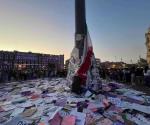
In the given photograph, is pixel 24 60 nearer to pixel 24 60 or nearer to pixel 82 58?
pixel 24 60

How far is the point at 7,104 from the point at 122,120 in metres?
5.56

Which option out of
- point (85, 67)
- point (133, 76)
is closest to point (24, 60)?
point (133, 76)

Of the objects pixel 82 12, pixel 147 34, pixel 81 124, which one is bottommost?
pixel 81 124

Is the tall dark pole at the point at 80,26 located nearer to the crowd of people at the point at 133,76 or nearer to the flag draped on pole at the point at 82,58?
the flag draped on pole at the point at 82,58

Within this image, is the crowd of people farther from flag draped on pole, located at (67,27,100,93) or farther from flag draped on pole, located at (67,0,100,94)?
flag draped on pole, located at (67,0,100,94)

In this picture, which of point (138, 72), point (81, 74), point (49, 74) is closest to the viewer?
point (81, 74)

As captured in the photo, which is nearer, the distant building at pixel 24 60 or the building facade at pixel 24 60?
the building facade at pixel 24 60

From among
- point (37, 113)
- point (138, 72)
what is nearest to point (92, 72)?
point (37, 113)

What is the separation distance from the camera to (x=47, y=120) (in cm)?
962

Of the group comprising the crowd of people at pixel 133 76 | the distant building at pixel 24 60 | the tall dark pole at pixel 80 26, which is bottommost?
the crowd of people at pixel 133 76

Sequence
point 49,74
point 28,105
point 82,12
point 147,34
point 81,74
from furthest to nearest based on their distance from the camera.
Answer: point 147,34
point 49,74
point 82,12
point 81,74
point 28,105

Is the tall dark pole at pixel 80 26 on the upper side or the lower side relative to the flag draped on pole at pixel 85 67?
upper

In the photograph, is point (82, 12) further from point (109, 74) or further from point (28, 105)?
point (109, 74)

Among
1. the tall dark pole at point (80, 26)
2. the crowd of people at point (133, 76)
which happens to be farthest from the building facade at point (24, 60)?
the tall dark pole at point (80, 26)
